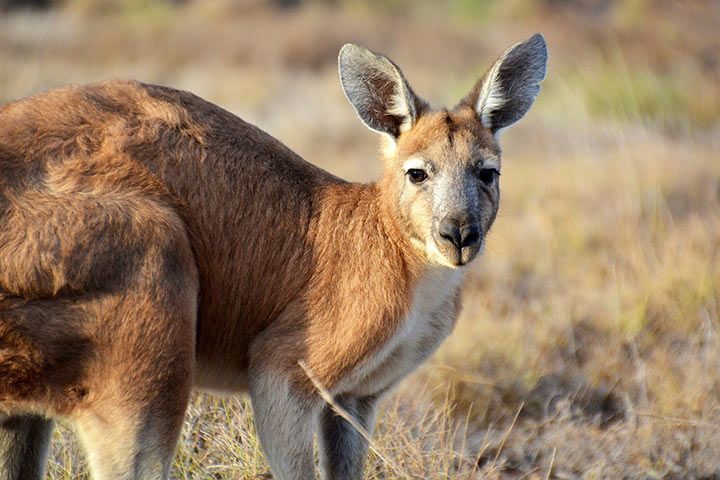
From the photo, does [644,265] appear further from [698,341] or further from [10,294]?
[10,294]

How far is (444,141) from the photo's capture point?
479 centimetres

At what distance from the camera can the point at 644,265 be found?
836cm

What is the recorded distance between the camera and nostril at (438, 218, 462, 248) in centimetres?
448

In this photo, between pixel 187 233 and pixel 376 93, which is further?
pixel 376 93

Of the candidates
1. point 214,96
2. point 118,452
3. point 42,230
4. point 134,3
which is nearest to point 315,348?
point 118,452

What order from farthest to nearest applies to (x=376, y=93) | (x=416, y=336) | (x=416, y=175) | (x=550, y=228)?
(x=550, y=228)
(x=376, y=93)
(x=416, y=175)
(x=416, y=336)

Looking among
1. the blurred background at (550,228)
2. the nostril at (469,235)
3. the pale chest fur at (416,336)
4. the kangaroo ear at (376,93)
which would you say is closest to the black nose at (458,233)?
the nostril at (469,235)

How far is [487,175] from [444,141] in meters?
0.24

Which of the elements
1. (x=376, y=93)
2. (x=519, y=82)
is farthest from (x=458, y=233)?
(x=519, y=82)

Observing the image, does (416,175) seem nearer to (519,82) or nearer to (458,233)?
(458,233)

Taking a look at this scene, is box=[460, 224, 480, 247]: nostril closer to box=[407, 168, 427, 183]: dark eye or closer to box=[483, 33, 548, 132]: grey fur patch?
box=[407, 168, 427, 183]: dark eye

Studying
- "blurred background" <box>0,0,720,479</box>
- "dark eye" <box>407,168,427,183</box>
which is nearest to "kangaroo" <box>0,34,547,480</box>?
"dark eye" <box>407,168,427,183</box>

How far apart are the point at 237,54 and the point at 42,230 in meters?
17.0

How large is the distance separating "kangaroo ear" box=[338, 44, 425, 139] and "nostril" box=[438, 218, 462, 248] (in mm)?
714
